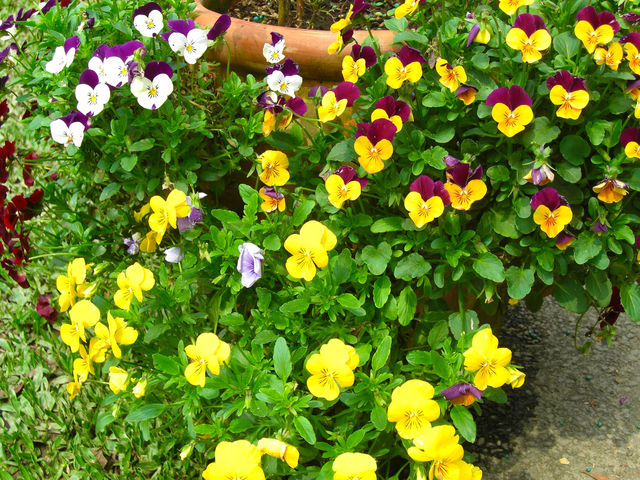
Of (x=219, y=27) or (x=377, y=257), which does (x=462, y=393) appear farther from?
(x=219, y=27)

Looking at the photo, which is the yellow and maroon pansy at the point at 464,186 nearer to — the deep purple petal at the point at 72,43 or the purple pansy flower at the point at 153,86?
the purple pansy flower at the point at 153,86

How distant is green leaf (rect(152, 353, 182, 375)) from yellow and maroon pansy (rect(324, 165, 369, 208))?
1.62 feet

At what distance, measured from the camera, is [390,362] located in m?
1.70

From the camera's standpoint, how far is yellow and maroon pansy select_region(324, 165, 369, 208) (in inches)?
62.5

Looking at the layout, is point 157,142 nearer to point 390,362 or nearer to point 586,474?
point 390,362

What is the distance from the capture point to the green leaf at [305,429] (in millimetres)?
1367

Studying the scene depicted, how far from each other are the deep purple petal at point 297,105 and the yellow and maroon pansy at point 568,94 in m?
0.63

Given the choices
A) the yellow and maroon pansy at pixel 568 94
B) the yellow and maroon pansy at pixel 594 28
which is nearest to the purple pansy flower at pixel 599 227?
the yellow and maroon pansy at pixel 568 94

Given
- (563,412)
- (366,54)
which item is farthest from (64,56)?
(563,412)

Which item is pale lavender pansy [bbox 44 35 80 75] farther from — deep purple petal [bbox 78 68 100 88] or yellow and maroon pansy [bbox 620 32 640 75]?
yellow and maroon pansy [bbox 620 32 640 75]

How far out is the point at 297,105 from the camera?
184 centimetres

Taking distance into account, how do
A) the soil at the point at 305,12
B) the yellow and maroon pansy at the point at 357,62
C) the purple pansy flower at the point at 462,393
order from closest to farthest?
1. the purple pansy flower at the point at 462,393
2. the yellow and maroon pansy at the point at 357,62
3. the soil at the point at 305,12

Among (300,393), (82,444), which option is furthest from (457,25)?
(82,444)

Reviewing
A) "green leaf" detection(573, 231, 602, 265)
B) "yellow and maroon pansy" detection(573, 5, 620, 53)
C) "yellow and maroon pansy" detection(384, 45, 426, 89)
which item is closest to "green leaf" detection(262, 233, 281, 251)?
"yellow and maroon pansy" detection(384, 45, 426, 89)
